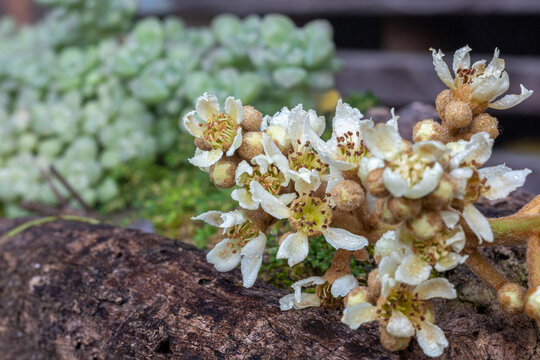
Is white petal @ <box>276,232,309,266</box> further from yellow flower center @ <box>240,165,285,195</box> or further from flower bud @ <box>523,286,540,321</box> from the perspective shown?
flower bud @ <box>523,286,540,321</box>

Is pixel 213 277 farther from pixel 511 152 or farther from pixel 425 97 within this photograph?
pixel 511 152

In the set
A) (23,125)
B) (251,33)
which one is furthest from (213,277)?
(23,125)

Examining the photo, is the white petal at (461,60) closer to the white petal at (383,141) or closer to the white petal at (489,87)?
the white petal at (489,87)

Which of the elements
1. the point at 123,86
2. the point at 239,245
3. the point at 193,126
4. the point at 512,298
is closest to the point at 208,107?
the point at 193,126

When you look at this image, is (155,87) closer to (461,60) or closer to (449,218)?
(461,60)

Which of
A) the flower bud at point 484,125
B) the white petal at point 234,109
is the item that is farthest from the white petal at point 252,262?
the flower bud at point 484,125

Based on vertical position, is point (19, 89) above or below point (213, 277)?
below
